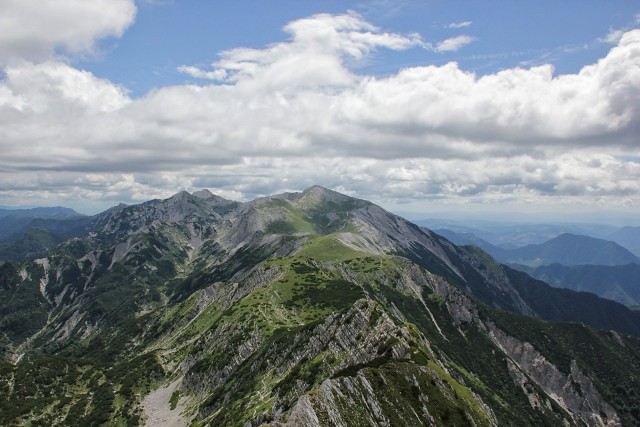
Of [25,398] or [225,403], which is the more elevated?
[225,403]

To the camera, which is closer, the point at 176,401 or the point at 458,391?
the point at 458,391

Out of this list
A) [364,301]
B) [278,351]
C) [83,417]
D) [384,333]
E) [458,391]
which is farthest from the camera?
[83,417]

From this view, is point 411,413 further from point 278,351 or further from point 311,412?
point 278,351

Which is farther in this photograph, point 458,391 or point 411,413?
point 458,391

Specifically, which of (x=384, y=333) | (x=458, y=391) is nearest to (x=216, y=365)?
(x=384, y=333)

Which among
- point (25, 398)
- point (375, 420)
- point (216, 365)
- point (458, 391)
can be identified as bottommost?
point (25, 398)

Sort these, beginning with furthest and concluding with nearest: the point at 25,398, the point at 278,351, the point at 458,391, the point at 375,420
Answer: the point at 25,398 < the point at 278,351 < the point at 458,391 < the point at 375,420

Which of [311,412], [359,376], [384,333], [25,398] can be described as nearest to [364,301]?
[384,333]

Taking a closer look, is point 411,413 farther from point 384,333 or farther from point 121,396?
point 121,396

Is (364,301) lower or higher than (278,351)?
higher
